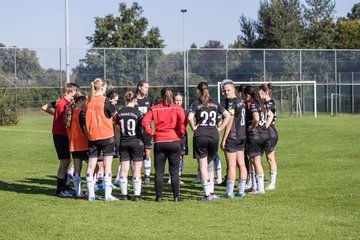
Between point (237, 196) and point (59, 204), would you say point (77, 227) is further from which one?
point (237, 196)

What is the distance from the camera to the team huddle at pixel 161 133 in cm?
1148

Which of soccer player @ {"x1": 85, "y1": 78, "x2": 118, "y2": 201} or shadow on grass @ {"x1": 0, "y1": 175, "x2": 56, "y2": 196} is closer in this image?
soccer player @ {"x1": 85, "y1": 78, "x2": 118, "y2": 201}

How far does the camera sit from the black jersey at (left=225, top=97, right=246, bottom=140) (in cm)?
1176

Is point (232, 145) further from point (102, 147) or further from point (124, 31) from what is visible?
point (124, 31)

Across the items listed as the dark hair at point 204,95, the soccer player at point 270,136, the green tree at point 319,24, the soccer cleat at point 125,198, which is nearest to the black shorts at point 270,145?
the soccer player at point 270,136

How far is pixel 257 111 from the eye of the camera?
39.8 ft

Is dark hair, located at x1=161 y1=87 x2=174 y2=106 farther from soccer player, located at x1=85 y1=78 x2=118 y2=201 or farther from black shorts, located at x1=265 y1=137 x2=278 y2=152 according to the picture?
black shorts, located at x1=265 y1=137 x2=278 y2=152

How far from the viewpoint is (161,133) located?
11461mm

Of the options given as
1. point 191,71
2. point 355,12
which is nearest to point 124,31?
point 191,71

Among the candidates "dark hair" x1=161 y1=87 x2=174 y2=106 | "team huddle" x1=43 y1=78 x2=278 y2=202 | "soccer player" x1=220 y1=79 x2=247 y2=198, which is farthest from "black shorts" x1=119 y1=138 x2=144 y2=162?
"soccer player" x1=220 y1=79 x2=247 y2=198

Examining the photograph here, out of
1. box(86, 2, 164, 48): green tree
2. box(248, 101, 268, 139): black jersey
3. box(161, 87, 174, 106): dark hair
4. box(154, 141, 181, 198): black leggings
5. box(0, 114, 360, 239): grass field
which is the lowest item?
box(0, 114, 360, 239): grass field

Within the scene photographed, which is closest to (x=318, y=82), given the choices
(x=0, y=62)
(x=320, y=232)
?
(x=0, y=62)

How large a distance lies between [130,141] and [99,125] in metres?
0.60

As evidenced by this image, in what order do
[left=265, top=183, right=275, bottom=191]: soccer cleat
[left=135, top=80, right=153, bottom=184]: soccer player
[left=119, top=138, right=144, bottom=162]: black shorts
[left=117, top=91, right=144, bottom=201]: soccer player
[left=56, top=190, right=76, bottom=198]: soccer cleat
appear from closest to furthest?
[left=117, top=91, right=144, bottom=201]: soccer player < [left=119, top=138, right=144, bottom=162]: black shorts < [left=56, top=190, right=76, bottom=198]: soccer cleat < [left=265, top=183, right=275, bottom=191]: soccer cleat < [left=135, top=80, right=153, bottom=184]: soccer player
